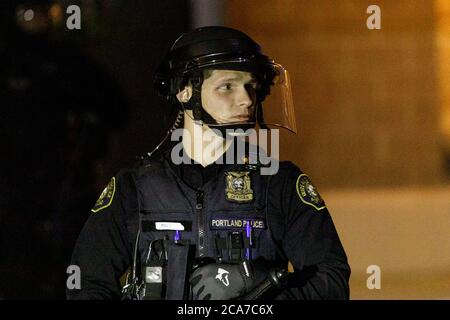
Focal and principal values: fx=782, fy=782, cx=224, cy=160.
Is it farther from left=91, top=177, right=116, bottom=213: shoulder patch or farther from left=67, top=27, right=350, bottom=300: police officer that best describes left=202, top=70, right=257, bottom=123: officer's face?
left=91, top=177, right=116, bottom=213: shoulder patch

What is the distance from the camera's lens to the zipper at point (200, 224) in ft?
8.32

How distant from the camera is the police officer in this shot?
8.07ft

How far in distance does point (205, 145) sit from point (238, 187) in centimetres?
22

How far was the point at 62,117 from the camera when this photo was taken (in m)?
3.61

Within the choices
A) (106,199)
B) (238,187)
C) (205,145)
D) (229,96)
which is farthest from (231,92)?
(106,199)

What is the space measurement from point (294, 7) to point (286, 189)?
205 cm

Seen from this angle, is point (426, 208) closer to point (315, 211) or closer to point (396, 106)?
point (396, 106)

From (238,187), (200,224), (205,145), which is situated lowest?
(200,224)

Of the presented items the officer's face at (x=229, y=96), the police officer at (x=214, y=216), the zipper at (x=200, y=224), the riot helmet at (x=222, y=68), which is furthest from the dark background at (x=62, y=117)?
the zipper at (x=200, y=224)

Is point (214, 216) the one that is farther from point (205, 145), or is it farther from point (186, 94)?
point (186, 94)

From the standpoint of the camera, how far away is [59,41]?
3621 mm

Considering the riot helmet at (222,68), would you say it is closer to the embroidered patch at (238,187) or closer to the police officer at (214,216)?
the police officer at (214,216)

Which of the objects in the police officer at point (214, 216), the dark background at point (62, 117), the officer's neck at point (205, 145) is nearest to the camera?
the police officer at point (214, 216)

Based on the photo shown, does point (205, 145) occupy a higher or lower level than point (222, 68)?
lower
